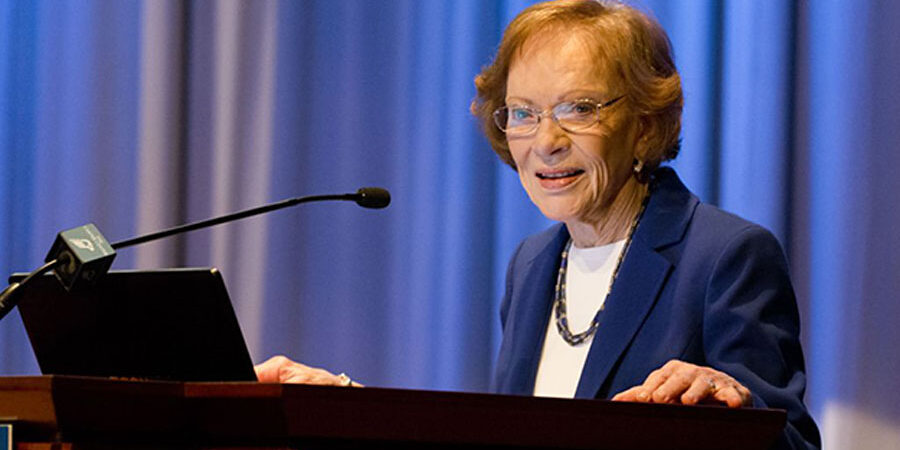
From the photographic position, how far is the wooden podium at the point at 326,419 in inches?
44.9

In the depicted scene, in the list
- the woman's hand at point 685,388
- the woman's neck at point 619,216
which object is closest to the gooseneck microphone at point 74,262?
the woman's hand at point 685,388

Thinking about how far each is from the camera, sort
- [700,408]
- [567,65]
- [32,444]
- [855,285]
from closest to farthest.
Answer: [32,444]
[700,408]
[567,65]
[855,285]

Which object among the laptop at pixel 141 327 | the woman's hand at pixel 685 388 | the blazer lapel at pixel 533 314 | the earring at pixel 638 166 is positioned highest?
the earring at pixel 638 166

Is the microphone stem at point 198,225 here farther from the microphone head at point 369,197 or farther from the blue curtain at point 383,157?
the blue curtain at point 383,157

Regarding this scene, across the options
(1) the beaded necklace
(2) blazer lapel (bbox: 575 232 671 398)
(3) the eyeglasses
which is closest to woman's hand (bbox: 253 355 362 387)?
(2) blazer lapel (bbox: 575 232 671 398)

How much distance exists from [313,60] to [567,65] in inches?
52.9

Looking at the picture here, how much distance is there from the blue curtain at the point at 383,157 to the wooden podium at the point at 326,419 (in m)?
1.73

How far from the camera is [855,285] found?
283 centimetres

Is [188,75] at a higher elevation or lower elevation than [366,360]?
higher

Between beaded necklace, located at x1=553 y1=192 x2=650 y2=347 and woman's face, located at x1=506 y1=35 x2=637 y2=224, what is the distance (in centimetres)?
7

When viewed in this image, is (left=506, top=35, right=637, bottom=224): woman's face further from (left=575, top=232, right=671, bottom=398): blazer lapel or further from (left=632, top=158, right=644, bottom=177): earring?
(left=575, top=232, right=671, bottom=398): blazer lapel

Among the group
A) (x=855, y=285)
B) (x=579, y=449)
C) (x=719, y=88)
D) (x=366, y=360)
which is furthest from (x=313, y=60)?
(x=579, y=449)

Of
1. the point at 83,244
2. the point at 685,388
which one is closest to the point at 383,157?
the point at 83,244

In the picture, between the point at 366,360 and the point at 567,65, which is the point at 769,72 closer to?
the point at 567,65
